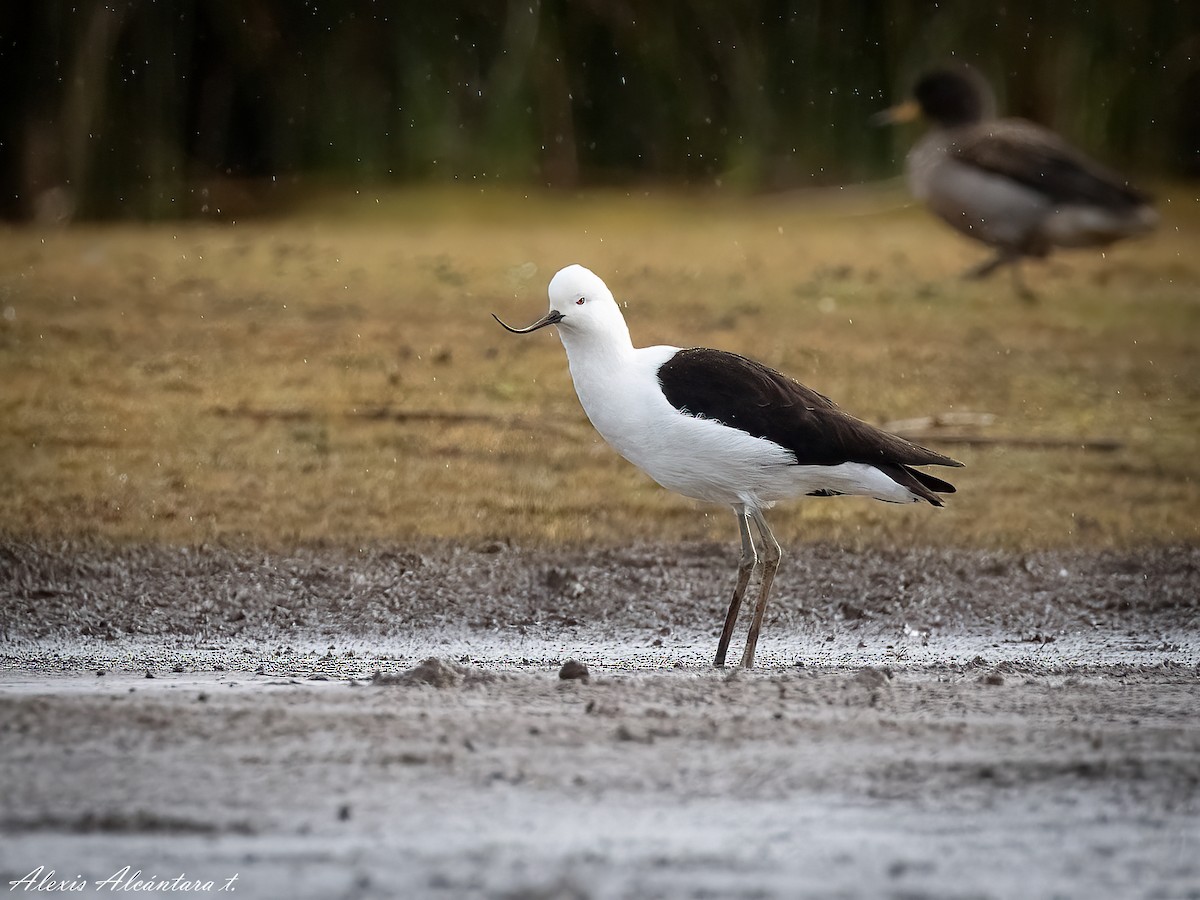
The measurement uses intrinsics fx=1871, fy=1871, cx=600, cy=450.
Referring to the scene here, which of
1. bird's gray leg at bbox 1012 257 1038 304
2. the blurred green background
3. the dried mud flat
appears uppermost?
the blurred green background

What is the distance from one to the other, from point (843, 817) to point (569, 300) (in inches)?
107

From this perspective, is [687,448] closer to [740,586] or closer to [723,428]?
[723,428]

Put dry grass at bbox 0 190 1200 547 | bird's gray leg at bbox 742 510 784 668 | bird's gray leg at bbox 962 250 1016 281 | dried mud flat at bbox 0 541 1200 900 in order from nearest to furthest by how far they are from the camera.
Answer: dried mud flat at bbox 0 541 1200 900
bird's gray leg at bbox 742 510 784 668
dry grass at bbox 0 190 1200 547
bird's gray leg at bbox 962 250 1016 281

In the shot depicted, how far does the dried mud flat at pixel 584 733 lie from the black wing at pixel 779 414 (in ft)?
2.31

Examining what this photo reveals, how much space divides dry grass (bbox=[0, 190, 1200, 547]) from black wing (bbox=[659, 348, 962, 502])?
1560 millimetres

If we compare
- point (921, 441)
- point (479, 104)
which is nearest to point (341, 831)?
point (921, 441)

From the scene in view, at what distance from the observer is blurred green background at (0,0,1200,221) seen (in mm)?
14648

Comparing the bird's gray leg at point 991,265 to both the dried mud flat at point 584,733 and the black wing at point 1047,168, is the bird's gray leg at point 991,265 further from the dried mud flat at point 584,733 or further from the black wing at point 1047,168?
the dried mud flat at point 584,733

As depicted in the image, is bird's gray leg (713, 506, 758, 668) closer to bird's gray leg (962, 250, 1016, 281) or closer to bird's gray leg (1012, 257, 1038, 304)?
bird's gray leg (1012, 257, 1038, 304)

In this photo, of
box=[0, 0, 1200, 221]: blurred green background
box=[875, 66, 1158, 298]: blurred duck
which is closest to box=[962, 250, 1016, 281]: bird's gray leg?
box=[875, 66, 1158, 298]: blurred duck

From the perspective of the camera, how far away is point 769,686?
5.46m

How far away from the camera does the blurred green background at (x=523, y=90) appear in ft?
48.1

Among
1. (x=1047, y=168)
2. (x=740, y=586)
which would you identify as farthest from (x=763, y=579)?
(x=1047, y=168)

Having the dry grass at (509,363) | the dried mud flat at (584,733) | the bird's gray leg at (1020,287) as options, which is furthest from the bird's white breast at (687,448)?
the bird's gray leg at (1020,287)
